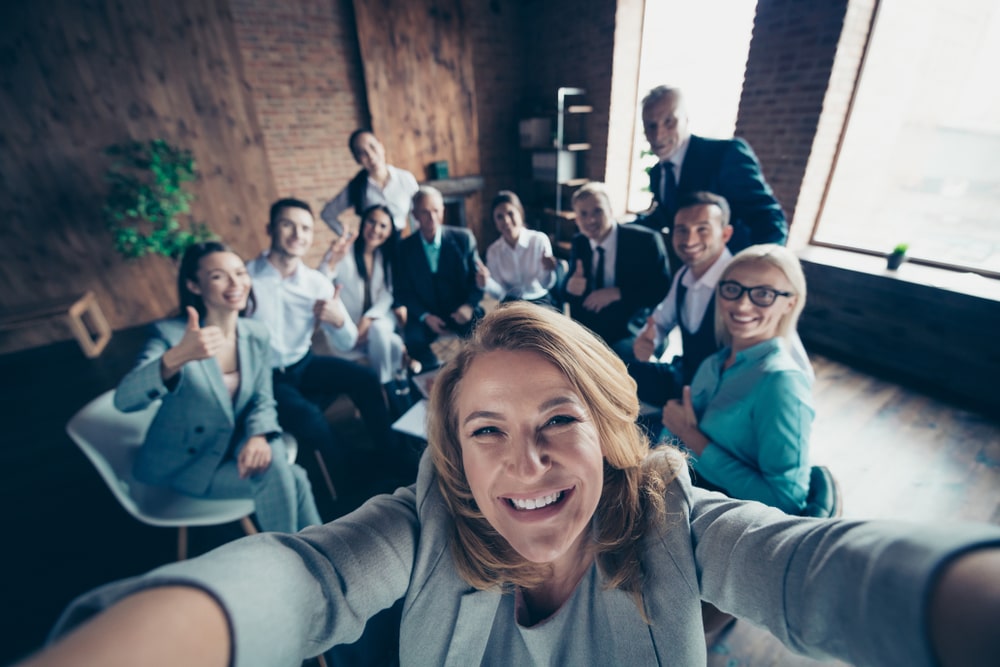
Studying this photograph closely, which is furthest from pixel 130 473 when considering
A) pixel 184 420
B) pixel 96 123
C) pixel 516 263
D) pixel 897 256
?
pixel 897 256

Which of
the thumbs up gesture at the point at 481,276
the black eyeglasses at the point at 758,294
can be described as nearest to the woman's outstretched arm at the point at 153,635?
the black eyeglasses at the point at 758,294

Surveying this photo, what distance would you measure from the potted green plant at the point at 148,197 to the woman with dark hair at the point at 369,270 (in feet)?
6.56

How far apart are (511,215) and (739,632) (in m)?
2.66

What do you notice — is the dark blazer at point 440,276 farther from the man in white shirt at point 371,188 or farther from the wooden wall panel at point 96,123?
the wooden wall panel at point 96,123

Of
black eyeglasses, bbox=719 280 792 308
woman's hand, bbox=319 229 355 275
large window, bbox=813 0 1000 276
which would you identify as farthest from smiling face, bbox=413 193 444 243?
large window, bbox=813 0 1000 276

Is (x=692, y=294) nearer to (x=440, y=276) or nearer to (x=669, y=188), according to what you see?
(x=669, y=188)

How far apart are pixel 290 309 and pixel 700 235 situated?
7.56 ft

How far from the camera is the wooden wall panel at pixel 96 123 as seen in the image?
3.71m

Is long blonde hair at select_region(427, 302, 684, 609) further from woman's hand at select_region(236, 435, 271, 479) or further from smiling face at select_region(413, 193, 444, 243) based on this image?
smiling face at select_region(413, 193, 444, 243)

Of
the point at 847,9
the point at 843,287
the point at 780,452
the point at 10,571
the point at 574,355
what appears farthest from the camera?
the point at 843,287

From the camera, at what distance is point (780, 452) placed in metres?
1.13

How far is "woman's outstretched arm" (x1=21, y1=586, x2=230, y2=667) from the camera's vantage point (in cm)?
42

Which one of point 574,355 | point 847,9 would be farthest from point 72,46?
point 847,9

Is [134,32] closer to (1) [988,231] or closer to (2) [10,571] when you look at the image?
(2) [10,571]
